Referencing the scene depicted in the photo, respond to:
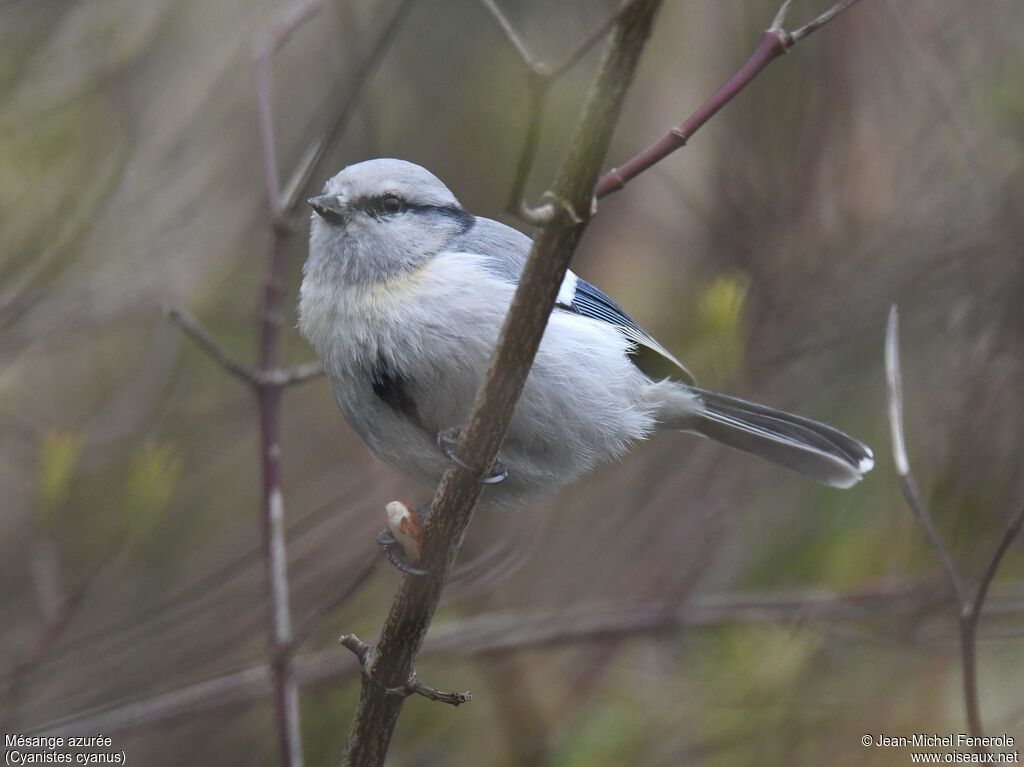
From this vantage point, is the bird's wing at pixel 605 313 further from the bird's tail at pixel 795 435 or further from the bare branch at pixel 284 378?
the bare branch at pixel 284 378

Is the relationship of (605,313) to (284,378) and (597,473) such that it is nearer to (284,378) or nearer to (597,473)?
(284,378)

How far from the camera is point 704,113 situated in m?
1.66

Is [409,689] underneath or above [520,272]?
A: underneath

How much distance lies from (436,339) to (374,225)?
1.28 feet

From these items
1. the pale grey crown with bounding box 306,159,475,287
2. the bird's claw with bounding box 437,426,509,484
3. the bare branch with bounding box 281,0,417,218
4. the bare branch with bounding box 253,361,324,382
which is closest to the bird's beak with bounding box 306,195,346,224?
the pale grey crown with bounding box 306,159,475,287

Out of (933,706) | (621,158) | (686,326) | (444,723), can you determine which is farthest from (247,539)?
Result: (933,706)

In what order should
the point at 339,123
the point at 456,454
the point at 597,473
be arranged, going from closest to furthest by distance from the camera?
the point at 456,454, the point at 339,123, the point at 597,473

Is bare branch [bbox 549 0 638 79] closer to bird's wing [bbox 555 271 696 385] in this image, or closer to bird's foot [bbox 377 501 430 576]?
bird's foot [bbox 377 501 430 576]

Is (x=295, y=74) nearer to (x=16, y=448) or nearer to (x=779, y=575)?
(x=16, y=448)

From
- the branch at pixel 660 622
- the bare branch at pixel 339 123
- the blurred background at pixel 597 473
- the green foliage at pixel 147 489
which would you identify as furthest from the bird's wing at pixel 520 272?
the green foliage at pixel 147 489

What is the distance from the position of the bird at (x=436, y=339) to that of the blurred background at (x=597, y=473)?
0.29m

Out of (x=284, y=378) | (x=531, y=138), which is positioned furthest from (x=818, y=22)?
(x=284, y=378)

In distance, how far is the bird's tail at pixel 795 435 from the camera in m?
3.14

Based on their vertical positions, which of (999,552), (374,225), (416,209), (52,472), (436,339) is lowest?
(52,472)
